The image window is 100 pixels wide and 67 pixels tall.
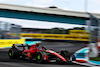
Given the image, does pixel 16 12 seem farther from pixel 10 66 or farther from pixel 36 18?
pixel 10 66

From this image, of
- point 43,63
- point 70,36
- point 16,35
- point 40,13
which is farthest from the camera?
point 70,36

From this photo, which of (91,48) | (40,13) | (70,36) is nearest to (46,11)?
(40,13)

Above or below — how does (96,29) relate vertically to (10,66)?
above

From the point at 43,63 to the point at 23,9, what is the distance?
70.9 ft

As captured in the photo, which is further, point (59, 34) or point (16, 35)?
point (59, 34)

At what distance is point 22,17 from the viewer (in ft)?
97.7

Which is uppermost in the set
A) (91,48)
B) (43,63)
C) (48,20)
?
(48,20)

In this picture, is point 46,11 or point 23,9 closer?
point 23,9

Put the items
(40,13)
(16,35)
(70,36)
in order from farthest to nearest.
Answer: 1. (70,36)
2. (40,13)
3. (16,35)

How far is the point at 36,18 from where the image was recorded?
3105 centimetres

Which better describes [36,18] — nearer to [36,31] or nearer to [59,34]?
[59,34]

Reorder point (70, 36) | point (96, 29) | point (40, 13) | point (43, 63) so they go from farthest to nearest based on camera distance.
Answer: point (70, 36)
point (40, 13)
point (96, 29)
point (43, 63)

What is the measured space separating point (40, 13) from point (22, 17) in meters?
3.42

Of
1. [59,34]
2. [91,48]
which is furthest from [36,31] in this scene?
[91,48]
